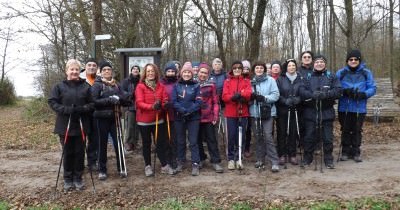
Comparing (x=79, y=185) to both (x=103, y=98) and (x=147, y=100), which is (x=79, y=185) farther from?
(x=147, y=100)

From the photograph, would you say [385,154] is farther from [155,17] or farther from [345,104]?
[155,17]

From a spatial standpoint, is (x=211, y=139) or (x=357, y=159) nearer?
(x=211, y=139)

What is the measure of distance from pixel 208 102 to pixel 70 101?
2.40 m

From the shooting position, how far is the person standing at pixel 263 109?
7.17m

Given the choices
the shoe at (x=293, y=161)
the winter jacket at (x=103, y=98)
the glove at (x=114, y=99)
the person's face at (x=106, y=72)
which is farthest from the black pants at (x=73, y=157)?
the shoe at (x=293, y=161)

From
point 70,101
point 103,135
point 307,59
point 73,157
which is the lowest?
point 73,157

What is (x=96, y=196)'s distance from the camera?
Answer: 6.21 m

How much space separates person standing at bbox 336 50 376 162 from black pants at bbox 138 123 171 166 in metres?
3.42

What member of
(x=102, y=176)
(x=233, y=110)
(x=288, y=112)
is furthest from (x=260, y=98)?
(x=102, y=176)

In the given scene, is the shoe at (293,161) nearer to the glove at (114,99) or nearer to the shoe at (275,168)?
the shoe at (275,168)

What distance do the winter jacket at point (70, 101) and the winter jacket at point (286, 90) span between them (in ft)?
11.1

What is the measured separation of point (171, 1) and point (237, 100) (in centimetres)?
1285

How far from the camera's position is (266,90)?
723 cm

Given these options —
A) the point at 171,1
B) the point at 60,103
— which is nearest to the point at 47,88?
the point at 171,1
